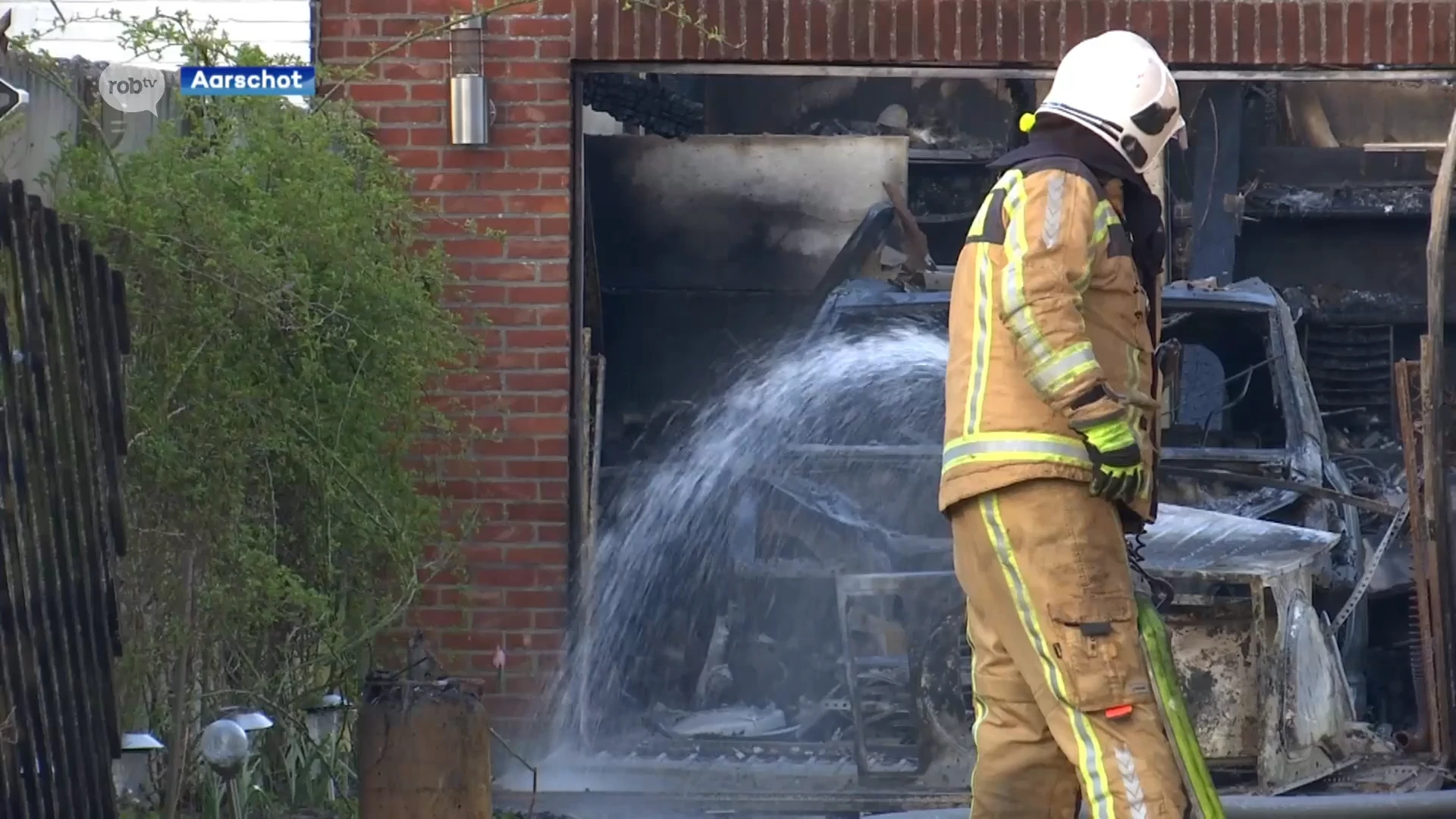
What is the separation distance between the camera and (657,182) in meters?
13.1

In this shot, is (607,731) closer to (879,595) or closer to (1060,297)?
(879,595)

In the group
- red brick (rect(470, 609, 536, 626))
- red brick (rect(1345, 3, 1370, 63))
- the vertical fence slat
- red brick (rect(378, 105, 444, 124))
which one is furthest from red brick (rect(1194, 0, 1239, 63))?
the vertical fence slat

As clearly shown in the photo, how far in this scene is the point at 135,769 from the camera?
5441 mm

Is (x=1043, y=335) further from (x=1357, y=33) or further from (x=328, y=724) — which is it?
(x=1357, y=33)

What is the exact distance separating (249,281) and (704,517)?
2862 millimetres

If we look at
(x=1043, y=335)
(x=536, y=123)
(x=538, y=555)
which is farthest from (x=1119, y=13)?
(x=1043, y=335)

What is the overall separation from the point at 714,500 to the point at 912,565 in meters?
0.96

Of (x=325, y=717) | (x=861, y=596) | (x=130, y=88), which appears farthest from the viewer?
(x=861, y=596)

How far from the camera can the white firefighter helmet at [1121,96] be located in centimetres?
464

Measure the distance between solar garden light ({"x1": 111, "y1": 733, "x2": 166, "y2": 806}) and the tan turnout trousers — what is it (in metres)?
2.06

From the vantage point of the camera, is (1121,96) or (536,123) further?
(536,123)

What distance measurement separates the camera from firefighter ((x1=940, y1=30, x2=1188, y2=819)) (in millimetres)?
4316

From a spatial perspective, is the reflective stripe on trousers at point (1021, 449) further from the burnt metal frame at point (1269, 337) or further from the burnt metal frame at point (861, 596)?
the burnt metal frame at point (1269, 337)

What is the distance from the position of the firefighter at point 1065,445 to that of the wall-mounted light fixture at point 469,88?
118 inches
